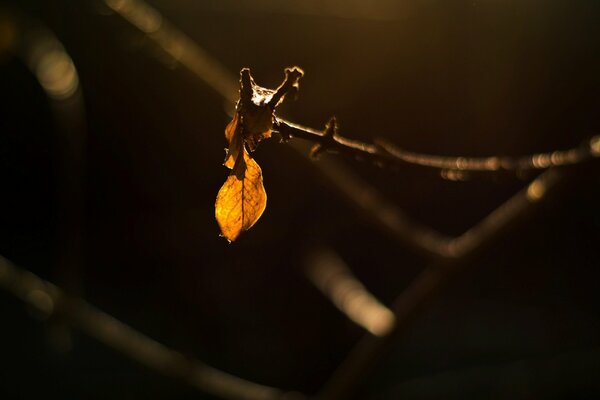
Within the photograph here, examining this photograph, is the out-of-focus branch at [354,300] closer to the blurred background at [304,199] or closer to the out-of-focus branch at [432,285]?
the out-of-focus branch at [432,285]

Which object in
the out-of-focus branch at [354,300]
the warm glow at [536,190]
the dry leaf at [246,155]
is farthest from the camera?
the out-of-focus branch at [354,300]

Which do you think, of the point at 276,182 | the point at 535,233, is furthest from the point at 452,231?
the point at 276,182

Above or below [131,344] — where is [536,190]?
above

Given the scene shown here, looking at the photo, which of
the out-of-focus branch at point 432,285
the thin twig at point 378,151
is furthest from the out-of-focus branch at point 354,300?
the thin twig at point 378,151

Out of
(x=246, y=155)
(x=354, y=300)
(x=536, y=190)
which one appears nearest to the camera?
(x=246, y=155)

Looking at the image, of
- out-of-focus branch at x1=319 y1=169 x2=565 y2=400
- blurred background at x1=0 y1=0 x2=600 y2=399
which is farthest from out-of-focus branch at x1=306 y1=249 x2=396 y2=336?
blurred background at x1=0 y1=0 x2=600 y2=399

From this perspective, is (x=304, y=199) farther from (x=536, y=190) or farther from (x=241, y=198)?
(x=241, y=198)

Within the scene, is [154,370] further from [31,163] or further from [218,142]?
[31,163]

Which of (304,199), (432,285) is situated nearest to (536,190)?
Result: (432,285)
